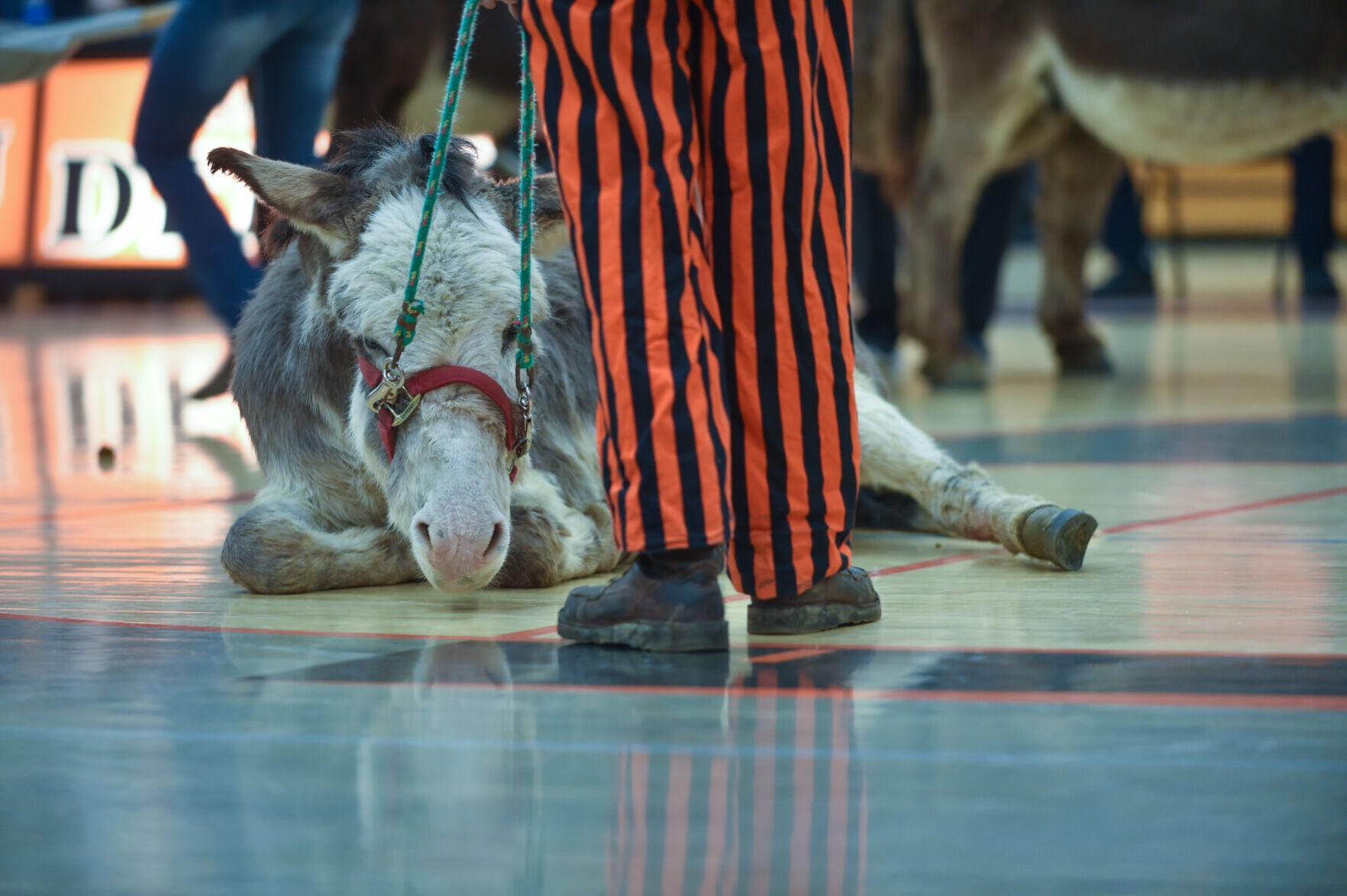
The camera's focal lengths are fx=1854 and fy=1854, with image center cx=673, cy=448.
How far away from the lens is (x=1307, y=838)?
59.9 inches

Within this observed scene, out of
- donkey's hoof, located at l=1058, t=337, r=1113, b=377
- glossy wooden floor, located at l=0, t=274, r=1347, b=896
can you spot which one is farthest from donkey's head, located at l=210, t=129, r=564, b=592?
donkey's hoof, located at l=1058, t=337, r=1113, b=377

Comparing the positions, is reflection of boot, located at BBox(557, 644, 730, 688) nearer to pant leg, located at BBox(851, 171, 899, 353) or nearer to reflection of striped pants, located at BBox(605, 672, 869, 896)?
reflection of striped pants, located at BBox(605, 672, 869, 896)

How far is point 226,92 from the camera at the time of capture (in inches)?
200

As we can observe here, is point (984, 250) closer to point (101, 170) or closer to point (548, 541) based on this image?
point (548, 541)

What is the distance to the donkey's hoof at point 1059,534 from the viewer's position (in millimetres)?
Answer: 2873

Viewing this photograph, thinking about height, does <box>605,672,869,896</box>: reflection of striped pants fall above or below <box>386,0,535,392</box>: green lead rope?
below

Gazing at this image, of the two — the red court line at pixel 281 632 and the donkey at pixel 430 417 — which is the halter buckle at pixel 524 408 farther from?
the red court line at pixel 281 632

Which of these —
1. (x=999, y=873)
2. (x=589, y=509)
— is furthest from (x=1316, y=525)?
(x=999, y=873)

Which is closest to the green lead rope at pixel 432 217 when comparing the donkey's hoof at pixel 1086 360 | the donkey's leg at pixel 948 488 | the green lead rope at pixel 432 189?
the green lead rope at pixel 432 189

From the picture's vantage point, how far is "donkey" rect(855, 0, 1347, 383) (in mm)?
6102

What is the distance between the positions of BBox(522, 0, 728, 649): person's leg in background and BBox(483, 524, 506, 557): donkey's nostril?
196 millimetres

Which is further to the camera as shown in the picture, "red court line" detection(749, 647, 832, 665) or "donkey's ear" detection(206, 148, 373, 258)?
"donkey's ear" detection(206, 148, 373, 258)

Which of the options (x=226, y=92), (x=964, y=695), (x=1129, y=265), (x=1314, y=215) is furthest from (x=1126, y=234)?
(x=964, y=695)

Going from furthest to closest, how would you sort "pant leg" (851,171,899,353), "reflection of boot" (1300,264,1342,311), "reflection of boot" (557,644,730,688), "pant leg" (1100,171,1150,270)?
"pant leg" (1100,171,1150,270) < "reflection of boot" (1300,264,1342,311) < "pant leg" (851,171,899,353) < "reflection of boot" (557,644,730,688)
